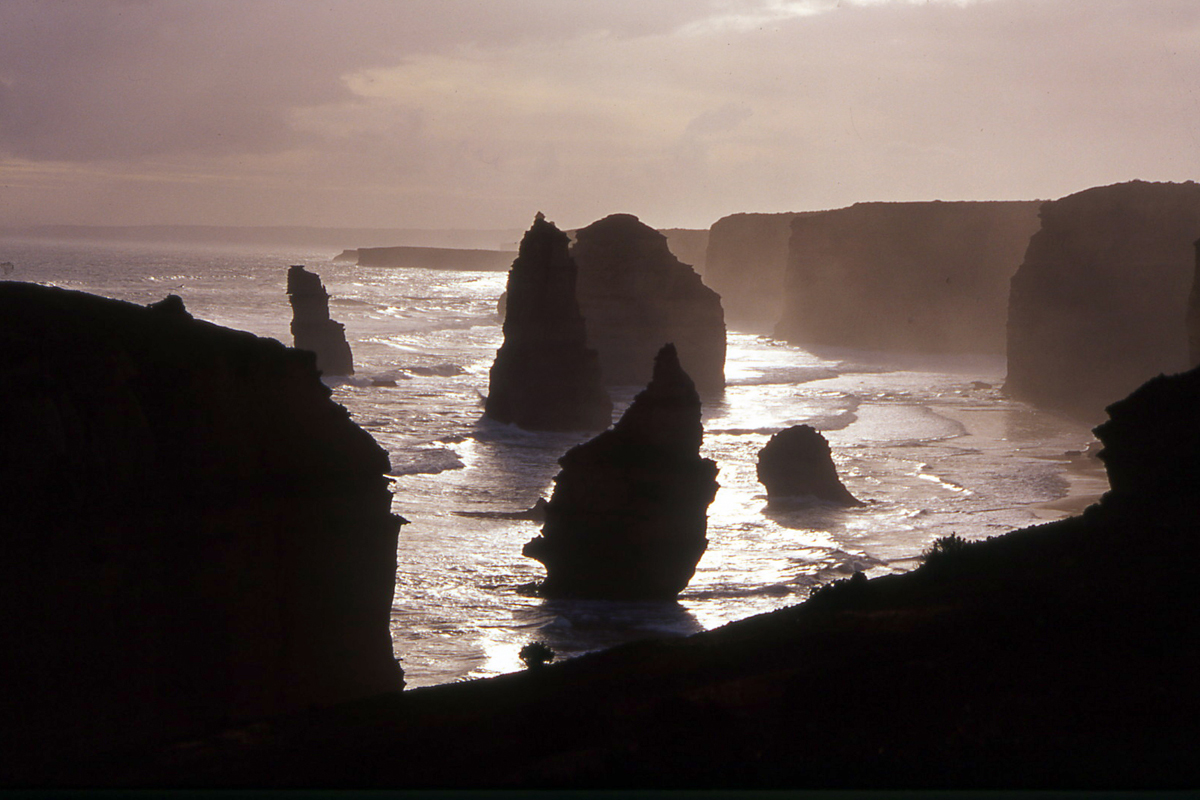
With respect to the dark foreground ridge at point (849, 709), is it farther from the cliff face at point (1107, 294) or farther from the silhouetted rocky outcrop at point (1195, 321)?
the cliff face at point (1107, 294)

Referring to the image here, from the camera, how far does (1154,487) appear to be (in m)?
13.7

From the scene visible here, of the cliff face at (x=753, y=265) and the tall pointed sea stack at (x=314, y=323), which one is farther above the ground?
the cliff face at (x=753, y=265)

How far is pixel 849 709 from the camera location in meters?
7.88

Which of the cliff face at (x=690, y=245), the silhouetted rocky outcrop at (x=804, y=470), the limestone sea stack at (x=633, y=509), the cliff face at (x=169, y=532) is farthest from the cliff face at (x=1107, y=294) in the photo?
the cliff face at (x=690, y=245)

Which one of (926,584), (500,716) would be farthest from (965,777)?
(926,584)

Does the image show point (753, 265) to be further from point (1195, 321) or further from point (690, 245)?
point (1195, 321)

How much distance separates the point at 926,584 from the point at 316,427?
779 cm

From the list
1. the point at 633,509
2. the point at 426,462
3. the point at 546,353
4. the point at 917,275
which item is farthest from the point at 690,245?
the point at 633,509

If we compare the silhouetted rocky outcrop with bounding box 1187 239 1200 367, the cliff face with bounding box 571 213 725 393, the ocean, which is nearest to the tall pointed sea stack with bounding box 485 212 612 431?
the ocean

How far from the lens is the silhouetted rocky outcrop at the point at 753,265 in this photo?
14400 centimetres

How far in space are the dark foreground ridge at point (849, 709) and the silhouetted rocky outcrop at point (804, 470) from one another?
2291cm

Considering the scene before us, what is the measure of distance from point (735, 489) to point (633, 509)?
14.6 metres

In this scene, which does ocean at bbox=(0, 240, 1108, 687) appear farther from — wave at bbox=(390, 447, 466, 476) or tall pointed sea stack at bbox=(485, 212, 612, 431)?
tall pointed sea stack at bbox=(485, 212, 612, 431)

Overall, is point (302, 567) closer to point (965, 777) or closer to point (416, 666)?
point (416, 666)
